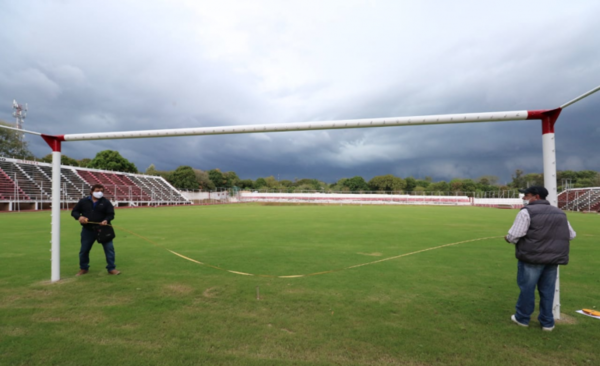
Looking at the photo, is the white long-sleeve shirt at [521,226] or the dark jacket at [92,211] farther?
the dark jacket at [92,211]

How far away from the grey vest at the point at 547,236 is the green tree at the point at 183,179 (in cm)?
8167

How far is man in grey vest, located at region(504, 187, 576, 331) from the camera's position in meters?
3.65

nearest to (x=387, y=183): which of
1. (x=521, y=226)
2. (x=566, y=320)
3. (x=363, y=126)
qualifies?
(x=363, y=126)

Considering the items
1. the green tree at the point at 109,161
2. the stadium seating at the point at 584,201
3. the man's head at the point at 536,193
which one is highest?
the green tree at the point at 109,161

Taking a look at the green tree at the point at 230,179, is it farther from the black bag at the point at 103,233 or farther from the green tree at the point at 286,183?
the black bag at the point at 103,233

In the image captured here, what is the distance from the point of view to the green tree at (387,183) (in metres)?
98.2

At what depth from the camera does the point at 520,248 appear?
3834 mm

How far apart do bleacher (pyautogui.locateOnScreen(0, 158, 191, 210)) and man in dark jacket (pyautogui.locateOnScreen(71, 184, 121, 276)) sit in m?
32.9

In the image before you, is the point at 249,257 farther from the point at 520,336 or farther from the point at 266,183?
the point at 266,183

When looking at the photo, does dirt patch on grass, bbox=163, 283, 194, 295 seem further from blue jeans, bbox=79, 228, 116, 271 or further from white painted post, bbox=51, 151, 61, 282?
white painted post, bbox=51, 151, 61, 282

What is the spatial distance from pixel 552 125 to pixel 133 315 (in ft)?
20.1

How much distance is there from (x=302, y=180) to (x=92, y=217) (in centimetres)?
11425

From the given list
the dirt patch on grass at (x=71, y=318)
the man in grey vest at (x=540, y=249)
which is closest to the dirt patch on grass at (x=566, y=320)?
the man in grey vest at (x=540, y=249)

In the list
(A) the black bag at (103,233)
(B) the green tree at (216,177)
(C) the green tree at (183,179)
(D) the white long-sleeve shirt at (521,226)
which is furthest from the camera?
(B) the green tree at (216,177)
